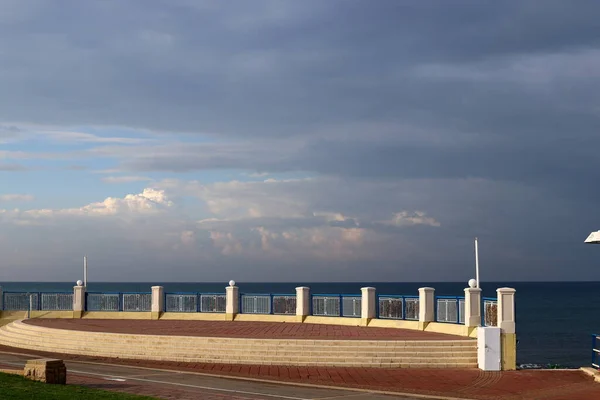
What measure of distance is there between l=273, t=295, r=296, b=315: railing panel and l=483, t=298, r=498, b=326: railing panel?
11178 mm

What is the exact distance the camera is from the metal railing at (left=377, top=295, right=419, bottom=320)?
31.2 meters

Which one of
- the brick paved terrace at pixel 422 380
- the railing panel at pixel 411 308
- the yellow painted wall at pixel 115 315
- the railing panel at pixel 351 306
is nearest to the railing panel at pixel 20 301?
the yellow painted wall at pixel 115 315

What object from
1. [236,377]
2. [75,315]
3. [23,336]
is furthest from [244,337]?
[75,315]

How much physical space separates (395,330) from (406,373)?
653cm

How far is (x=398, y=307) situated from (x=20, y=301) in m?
19.8

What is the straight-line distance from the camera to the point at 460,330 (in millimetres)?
27844

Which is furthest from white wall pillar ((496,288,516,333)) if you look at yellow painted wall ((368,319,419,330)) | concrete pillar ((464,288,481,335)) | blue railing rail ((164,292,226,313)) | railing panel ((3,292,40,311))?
railing panel ((3,292,40,311))

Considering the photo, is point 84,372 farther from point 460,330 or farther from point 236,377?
point 460,330

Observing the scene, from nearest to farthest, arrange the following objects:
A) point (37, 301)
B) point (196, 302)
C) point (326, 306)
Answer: point (326, 306) < point (196, 302) < point (37, 301)

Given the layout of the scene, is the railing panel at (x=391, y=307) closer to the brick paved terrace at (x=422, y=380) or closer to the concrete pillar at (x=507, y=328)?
the concrete pillar at (x=507, y=328)

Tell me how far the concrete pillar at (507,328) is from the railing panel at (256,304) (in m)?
13.6

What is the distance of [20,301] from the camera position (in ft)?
132

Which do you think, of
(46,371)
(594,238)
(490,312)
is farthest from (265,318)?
(594,238)

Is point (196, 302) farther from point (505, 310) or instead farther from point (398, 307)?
point (505, 310)
